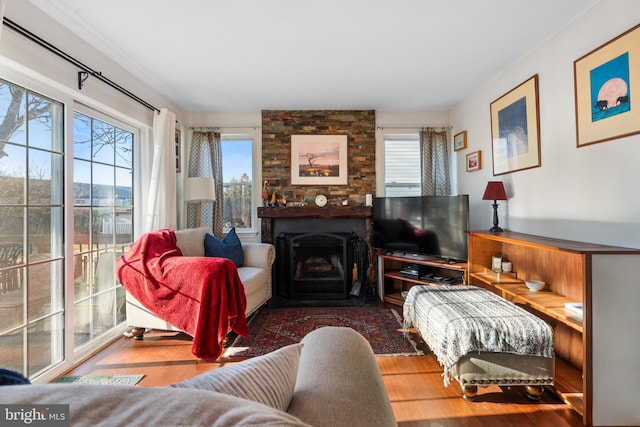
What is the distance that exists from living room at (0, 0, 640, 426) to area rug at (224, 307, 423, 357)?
1302 millimetres

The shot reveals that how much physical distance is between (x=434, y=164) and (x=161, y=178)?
334cm

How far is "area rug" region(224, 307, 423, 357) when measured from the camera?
234cm

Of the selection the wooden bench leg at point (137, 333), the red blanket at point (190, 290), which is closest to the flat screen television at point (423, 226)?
the red blanket at point (190, 290)

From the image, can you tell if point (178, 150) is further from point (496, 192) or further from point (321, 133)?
point (496, 192)

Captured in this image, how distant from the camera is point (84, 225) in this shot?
7.54 feet

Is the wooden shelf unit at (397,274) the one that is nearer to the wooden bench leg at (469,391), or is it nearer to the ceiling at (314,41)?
the wooden bench leg at (469,391)

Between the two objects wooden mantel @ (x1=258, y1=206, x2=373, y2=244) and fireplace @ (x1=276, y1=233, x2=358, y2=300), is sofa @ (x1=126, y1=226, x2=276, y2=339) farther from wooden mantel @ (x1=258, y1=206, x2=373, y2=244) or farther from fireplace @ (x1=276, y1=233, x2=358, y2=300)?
wooden mantel @ (x1=258, y1=206, x2=373, y2=244)

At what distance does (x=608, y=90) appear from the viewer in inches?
69.9

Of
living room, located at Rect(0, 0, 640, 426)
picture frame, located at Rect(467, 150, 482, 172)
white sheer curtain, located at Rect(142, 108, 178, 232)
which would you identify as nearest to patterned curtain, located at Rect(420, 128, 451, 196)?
picture frame, located at Rect(467, 150, 482, 172)

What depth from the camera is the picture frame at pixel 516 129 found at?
2408mm

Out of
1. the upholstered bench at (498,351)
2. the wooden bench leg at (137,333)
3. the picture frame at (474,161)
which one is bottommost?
the wooden bench leg at (137,333)

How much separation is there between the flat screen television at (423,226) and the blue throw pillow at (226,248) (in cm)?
169

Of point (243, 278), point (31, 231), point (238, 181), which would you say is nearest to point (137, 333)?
point (243, 278)

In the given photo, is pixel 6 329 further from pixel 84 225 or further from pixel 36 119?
pixel 36 119
